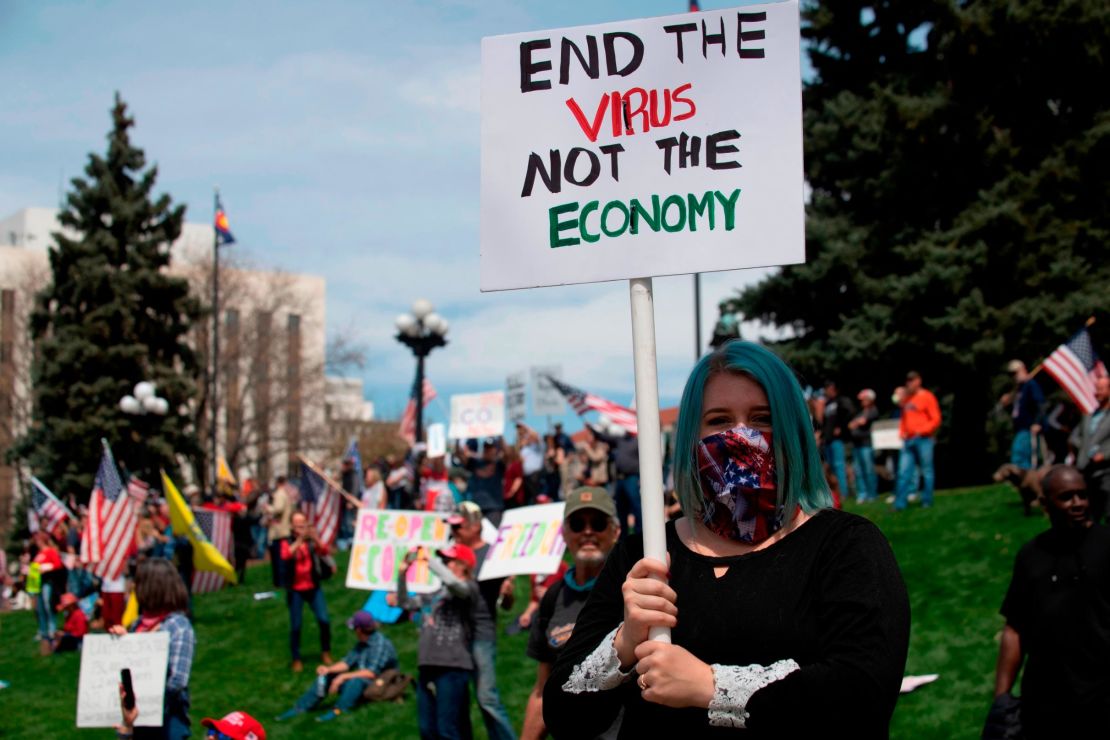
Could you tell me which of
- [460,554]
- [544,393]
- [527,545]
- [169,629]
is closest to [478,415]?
[544,393]

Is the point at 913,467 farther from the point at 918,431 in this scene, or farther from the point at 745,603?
the point at 745,603

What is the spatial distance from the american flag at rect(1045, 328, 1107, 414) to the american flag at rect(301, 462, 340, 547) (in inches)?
447

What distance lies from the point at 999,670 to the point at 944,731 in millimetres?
3902

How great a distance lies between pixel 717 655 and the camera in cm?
239

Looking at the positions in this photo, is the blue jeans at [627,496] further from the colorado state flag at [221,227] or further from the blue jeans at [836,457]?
the colorado state flag at [221,227]

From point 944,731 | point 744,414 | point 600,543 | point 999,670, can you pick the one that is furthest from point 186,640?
point 944,731

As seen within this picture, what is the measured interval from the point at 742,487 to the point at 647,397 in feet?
1.18

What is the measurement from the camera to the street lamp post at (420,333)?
63.9 feet

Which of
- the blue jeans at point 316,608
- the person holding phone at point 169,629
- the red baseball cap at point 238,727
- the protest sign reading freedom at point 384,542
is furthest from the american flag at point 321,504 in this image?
the red baseball cap at point 238,727

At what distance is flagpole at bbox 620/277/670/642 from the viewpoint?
2.66m

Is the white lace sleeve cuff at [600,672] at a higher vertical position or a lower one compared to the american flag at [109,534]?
higher

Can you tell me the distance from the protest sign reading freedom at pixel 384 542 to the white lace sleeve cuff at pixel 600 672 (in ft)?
31.5

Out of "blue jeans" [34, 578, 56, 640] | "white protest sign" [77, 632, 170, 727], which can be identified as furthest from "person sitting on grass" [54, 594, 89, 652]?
"white protest sign" [77, 632, 170, 727]

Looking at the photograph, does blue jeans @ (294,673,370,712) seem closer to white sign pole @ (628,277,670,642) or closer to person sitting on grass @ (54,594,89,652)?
person sitting on grass @ (54,594,89,652)
